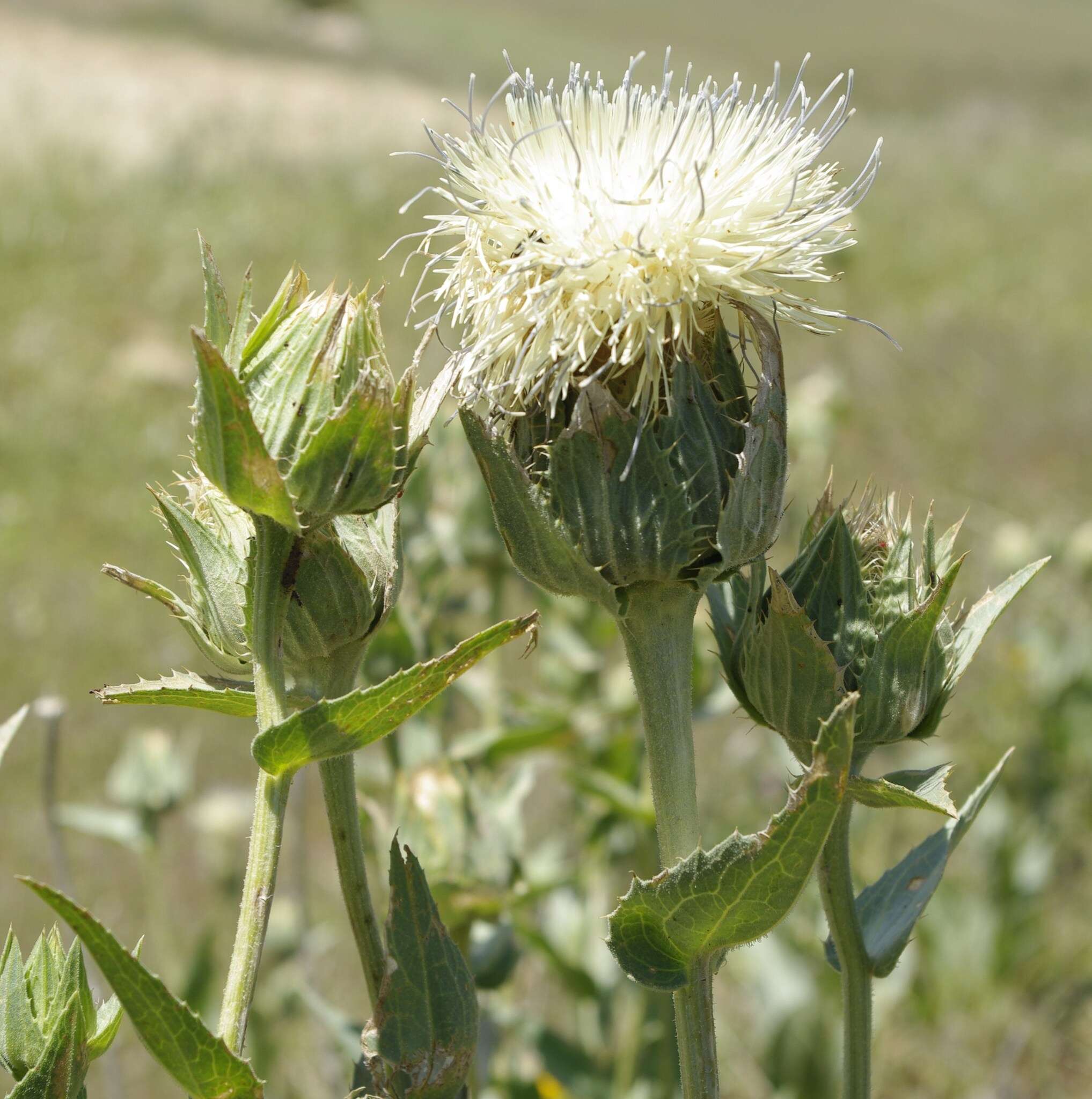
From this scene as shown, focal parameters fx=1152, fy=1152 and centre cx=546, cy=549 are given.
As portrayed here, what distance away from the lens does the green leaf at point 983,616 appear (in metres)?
1.61

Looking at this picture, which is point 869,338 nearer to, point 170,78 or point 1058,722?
point 1058,722

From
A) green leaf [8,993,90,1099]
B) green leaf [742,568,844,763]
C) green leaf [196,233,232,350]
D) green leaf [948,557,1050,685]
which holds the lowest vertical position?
green leaf [8,993,90,1099]

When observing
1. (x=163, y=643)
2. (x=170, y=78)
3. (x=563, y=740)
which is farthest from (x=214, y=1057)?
(x=170, y=78)

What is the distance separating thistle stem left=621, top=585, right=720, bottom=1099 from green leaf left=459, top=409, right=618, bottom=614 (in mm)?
79

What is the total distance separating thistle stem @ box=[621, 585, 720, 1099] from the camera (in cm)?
144

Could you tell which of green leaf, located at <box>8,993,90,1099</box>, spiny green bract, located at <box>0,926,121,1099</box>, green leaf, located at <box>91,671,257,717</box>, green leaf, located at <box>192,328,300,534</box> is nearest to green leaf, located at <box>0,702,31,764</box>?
green leaf, located at <box>91,671,257,717</box>

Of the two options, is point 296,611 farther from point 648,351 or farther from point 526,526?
point 648,351

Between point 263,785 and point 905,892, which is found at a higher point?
point 263,785

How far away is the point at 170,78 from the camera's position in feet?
85.4

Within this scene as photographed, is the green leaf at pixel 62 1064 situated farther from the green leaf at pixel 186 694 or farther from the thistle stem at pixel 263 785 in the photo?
the green leaf at pixel 186 694

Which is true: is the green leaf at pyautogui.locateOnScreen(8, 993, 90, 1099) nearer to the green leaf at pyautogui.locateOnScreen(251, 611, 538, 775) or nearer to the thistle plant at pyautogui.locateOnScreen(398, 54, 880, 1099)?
the green leaf at pyautogui.locateOnScreen(251, 611, 538, 775)

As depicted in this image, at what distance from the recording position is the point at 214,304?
4.05ft

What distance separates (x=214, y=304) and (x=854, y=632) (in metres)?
0.92

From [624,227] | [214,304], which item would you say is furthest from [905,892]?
[214,304]
